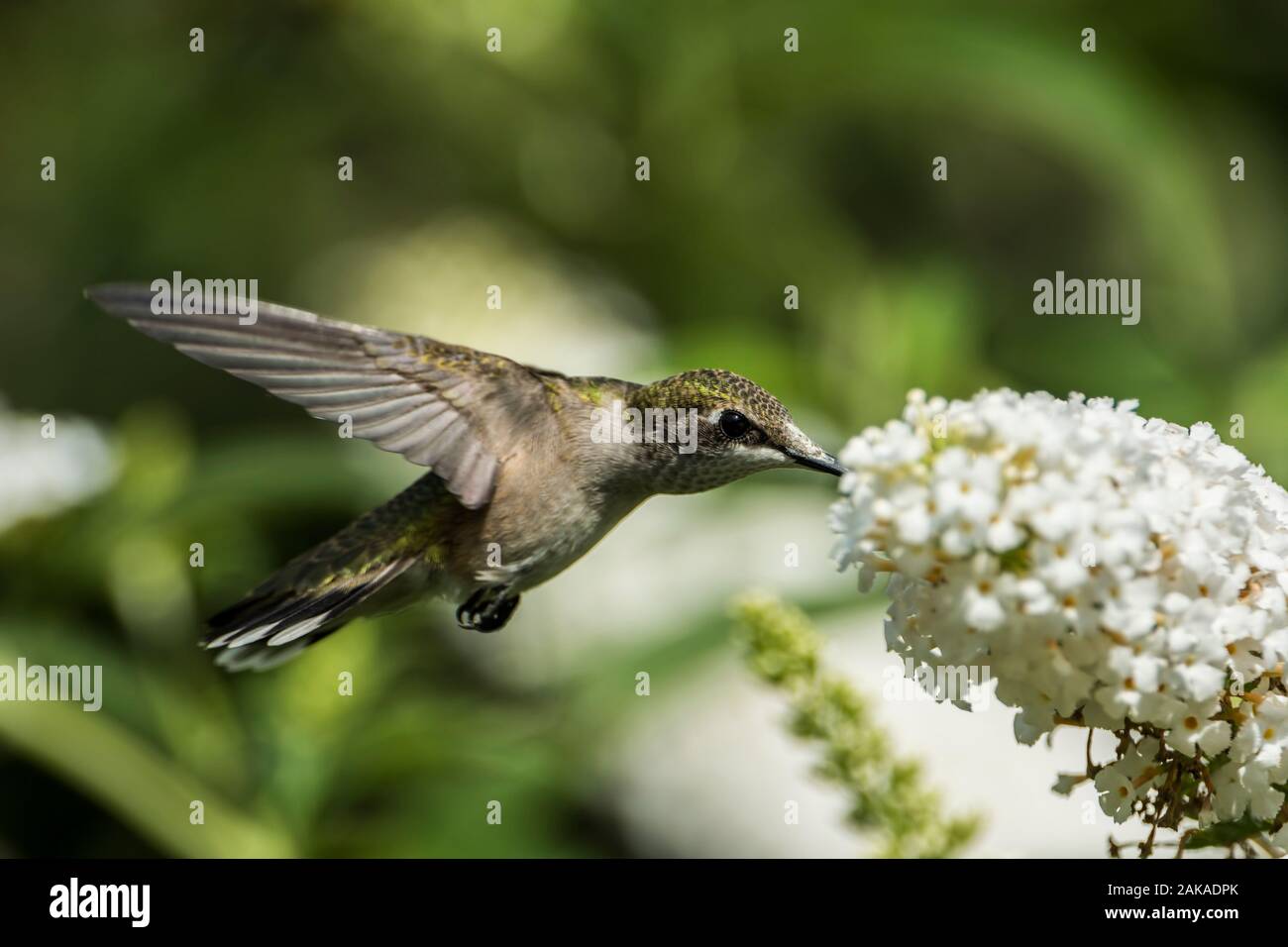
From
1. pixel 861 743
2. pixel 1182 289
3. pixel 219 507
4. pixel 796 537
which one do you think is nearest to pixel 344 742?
pixel 219 507

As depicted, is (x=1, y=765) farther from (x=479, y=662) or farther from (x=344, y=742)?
(x=344, y=742)

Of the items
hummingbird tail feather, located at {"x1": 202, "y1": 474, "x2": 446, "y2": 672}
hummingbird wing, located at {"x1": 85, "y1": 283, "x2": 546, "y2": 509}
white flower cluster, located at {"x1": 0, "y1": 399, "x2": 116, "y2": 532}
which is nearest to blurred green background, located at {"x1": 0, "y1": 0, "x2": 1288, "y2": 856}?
white flower cluster, located at {"x1": 0, "y1": 399, "x2": 116, "y2": 532}

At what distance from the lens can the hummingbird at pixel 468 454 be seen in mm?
2326

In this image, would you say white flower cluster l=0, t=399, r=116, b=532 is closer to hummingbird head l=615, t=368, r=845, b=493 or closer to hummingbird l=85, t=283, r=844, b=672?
hummingbird l=85, t=283, r=844, b=672

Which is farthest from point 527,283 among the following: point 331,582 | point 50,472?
point 331,582

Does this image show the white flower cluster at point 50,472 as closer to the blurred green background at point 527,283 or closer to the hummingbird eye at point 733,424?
the blurred green background at point 527,283

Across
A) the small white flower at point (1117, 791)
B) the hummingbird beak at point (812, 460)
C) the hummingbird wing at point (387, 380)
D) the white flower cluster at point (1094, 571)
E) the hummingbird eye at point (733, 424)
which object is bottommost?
the small white flower at point (1117, 791)

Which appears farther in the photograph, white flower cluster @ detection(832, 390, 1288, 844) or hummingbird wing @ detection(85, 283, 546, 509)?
hummingbird wing @ detection(85, 283, 546, 509)

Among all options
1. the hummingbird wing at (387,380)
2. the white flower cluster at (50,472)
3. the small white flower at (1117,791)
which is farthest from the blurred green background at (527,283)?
the small white flower at (1117,791)

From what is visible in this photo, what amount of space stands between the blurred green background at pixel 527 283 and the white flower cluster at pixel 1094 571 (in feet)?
4.56

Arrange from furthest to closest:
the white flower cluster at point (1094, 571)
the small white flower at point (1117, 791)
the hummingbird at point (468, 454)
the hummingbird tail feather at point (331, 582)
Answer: the hummingbird tail feather at point (331, 582)
the hummingbird at point (468, 454)
the small white flower at point (1117, 791)
the white flower cluster at point (1094, 571)

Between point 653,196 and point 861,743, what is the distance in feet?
9.01

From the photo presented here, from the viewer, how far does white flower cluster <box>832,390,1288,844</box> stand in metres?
1.71

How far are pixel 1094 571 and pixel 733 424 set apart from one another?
0.77m
